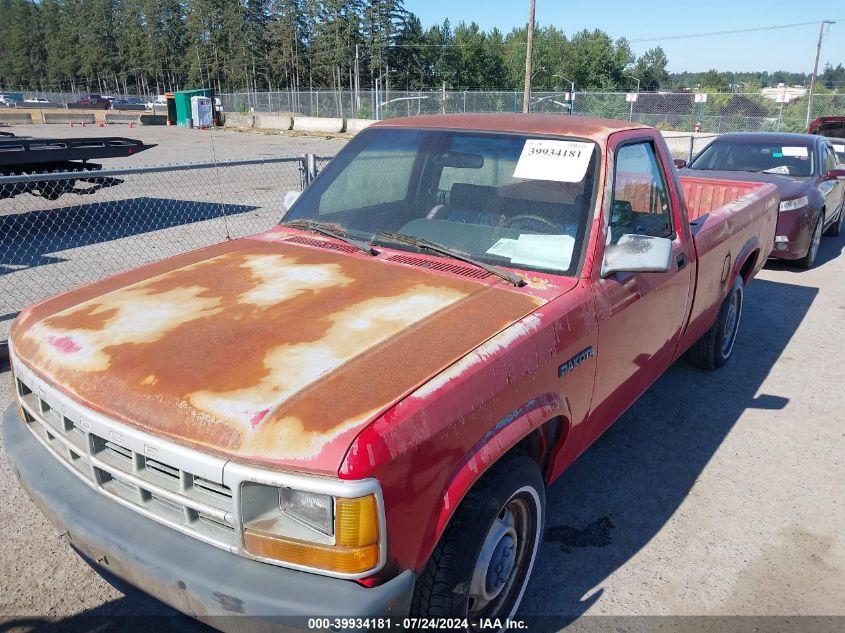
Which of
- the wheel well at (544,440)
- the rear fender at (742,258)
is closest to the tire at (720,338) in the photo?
the rear fender at (742,258)

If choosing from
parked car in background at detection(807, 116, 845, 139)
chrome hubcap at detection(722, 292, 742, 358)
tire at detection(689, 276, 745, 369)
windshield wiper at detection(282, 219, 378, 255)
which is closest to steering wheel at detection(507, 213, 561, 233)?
windshield wiper at detection(282, 219, 378, 255)

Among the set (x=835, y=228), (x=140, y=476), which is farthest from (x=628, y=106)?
(x=140, y=476)

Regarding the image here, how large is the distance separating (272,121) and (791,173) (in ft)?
128

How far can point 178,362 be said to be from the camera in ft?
6.77

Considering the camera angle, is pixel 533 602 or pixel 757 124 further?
pixel 757 124

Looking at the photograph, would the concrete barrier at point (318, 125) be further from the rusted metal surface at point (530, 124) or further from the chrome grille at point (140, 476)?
the chrome grille at point (140, 476)

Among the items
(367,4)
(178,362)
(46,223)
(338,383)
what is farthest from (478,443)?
(367,4)

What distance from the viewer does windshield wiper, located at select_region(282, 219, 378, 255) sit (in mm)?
3056

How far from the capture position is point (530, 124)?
3309mm

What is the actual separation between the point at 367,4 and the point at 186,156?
52.4 meters

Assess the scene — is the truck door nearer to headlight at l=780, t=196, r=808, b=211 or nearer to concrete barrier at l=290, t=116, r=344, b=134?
headlight at l=780, t=196, r=808, b=211

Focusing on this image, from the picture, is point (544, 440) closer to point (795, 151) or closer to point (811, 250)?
point (811, 250)

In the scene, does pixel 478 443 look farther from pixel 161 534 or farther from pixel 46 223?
pixel 46 223

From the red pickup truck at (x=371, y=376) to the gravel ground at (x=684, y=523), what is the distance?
0.42 meters
